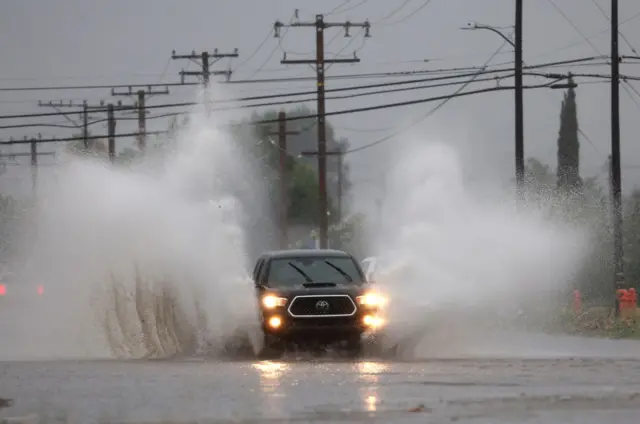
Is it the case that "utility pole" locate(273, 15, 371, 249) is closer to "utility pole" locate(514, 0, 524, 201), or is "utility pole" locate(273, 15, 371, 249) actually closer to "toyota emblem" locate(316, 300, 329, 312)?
"utility pole" locate(514, 0, 524, 201)

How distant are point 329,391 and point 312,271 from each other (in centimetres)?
699

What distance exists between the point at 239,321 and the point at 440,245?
15.8 metres

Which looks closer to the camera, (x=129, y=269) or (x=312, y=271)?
(x=312, y=271)

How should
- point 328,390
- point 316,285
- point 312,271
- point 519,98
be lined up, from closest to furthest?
point 328,390
point 316,285
point 312,271
point 519,98

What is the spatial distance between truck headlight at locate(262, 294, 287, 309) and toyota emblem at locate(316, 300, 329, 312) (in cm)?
49

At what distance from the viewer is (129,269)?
24.8m

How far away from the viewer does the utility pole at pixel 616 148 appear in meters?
35.0

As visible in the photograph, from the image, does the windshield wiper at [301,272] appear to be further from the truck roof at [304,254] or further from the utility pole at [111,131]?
the utility pole at [111,131]

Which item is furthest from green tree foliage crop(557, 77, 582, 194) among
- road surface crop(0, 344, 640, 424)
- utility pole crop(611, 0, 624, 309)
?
road surface crop(0, 344, 640, 424)

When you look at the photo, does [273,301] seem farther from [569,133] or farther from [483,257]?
[569,133]

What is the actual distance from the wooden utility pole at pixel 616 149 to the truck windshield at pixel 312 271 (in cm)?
1352

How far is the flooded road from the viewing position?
13.8 meters

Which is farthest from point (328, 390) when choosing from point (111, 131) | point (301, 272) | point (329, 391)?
point (111, 131)

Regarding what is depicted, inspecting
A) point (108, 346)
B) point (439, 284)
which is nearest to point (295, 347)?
point (108, 346)
